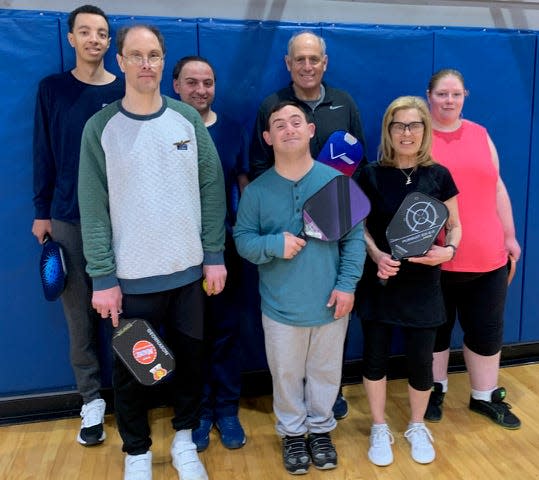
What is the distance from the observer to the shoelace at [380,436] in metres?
2.30

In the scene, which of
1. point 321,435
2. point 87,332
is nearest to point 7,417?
point 87,332

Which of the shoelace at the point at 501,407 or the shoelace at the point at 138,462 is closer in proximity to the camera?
the shoelace at the point at 138,462

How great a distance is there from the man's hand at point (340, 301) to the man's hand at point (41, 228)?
4.25 feet

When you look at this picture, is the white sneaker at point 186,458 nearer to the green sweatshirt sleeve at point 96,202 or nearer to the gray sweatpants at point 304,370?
the gray sweatpants at point 304,370

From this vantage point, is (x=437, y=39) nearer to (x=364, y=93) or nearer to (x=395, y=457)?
(x=364, y=93)

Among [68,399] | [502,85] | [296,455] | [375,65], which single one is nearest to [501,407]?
[296,455]

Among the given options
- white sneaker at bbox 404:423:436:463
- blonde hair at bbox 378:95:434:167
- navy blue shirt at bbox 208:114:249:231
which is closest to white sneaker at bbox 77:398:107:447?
navy blue shirt at bbox 208:114:249:231

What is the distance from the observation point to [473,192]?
7.90 feet

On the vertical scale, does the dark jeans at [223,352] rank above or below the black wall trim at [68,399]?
above

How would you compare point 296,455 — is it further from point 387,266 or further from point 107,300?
point 107,300

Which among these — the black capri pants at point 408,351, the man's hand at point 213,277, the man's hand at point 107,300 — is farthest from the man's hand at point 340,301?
the man's hand at point 107,300

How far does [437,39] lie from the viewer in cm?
278

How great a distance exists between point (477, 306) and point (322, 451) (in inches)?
38.4

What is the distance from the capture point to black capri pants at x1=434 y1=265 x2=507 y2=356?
247cm
